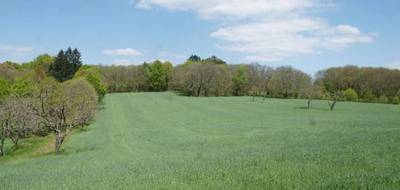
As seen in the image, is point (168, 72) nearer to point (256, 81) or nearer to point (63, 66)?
point (256, 81)

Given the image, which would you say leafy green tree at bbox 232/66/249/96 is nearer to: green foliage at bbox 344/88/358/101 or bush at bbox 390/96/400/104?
green foliage at bbox 344/88/358/101

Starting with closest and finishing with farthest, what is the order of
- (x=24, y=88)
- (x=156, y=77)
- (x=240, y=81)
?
(x=24, y=88)
(x=240, y=81)
(x=156, y=77)

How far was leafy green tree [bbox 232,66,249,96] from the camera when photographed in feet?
436

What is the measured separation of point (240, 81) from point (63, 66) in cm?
5779

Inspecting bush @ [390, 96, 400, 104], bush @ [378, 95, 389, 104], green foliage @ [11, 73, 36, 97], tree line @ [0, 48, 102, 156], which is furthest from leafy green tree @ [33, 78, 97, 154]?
bush @ [390, 96, 400, 104]

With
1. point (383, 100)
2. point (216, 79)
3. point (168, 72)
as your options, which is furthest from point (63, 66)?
point (383, 100)

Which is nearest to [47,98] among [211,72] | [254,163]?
[254,163]

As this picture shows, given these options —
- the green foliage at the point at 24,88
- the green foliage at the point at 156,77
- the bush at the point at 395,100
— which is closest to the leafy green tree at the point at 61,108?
the green foliage at the point at 24,88

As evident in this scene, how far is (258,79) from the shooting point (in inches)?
5443

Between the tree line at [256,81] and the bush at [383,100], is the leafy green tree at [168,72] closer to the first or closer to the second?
the tree line at [256,81]

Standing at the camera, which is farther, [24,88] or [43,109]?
[24,88]

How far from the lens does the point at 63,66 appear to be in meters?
103

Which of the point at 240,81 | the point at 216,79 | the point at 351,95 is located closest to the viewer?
the point at 351,95

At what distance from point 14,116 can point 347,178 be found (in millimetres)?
38855
